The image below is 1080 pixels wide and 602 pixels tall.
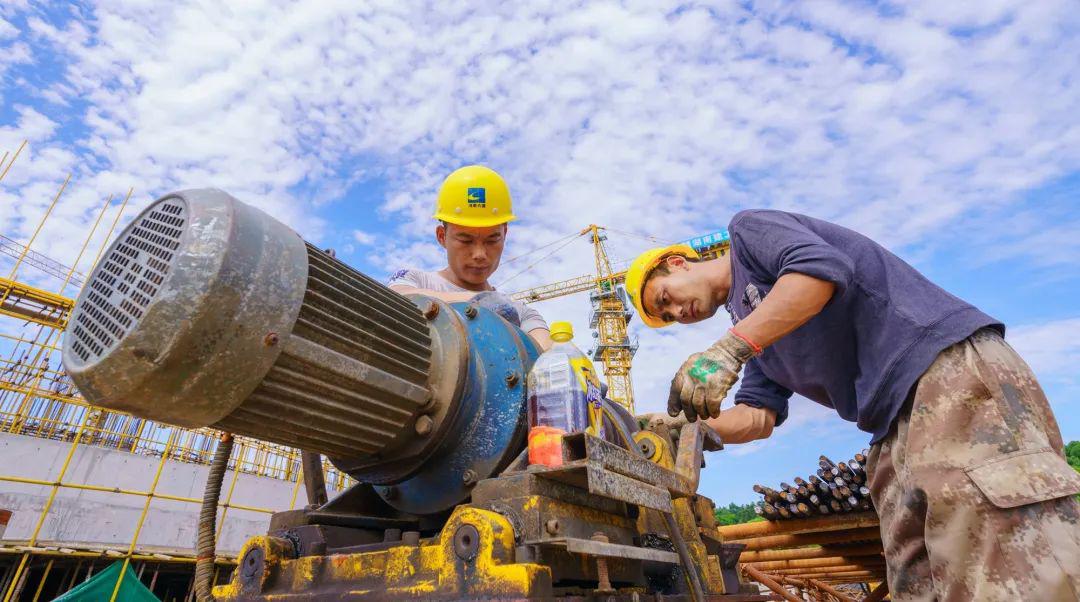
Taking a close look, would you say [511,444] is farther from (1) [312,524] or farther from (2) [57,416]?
(2) [57,416]

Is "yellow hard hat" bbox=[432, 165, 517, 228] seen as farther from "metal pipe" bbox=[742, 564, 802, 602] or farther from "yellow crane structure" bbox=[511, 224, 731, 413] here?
"yellow crane structure" bbox=[511, 224, 731, 413]

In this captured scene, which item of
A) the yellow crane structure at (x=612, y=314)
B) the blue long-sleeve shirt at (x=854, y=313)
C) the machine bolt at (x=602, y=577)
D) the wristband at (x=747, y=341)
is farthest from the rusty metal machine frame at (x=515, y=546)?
the yellow crane structure at (x=612, y=314)

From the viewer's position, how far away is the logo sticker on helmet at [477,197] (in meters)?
3.00

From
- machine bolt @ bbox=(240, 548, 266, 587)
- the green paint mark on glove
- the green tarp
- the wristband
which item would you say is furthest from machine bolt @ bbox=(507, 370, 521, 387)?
the green tarp

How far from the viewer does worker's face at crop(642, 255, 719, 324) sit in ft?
8.41

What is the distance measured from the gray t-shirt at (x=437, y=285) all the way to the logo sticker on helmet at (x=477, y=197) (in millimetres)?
442

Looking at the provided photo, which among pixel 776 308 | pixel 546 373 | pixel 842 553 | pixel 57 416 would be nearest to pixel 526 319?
pixel 546 373

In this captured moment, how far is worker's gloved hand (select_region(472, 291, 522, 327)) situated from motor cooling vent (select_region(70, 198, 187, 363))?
116 cm

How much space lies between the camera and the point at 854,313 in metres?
→ 2.10

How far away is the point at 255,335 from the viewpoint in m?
1.37

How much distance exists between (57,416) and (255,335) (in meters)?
16.5

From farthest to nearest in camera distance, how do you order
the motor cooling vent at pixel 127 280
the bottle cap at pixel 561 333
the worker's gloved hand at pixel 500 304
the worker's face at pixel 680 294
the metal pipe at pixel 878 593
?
the metal pipe at pixel 878 593 → the worker's face at pixel 680 294 → the worker's gloved hand at pixel 500 304 → the bottle cap at pixel 561 333 → the motor cooling vent at pixel 127 280

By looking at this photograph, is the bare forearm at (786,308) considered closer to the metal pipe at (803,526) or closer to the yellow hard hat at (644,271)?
the yellow hard hat at (644,271)

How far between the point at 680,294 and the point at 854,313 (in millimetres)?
707
